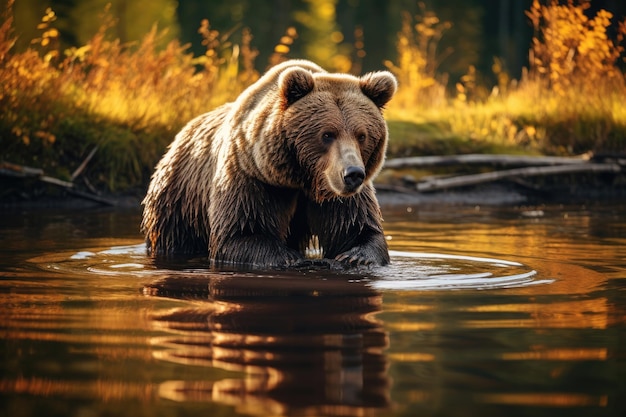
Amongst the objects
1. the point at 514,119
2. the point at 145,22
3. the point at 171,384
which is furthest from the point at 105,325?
the point at 145,22

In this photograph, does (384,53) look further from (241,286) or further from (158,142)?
(241,286)

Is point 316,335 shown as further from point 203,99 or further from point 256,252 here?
point 203,99

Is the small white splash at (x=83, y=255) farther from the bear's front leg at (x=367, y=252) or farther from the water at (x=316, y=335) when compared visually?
the bear's front leg at (x=367, y=252)

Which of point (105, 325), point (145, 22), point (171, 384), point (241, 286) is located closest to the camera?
point (171, 384)

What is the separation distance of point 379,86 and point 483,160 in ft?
21.5

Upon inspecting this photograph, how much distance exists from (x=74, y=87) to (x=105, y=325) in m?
8.04

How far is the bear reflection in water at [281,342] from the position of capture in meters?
3.47

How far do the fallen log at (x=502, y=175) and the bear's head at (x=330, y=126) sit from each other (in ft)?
19.3

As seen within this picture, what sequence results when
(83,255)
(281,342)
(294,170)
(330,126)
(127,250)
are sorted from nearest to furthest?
(281,342)
(330,126)
(294,170)
(83,255)
(127,250)

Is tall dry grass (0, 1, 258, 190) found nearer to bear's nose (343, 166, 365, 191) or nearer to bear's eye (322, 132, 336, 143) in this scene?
bear's eye (322, 132, 336, 143)

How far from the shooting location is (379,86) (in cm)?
693

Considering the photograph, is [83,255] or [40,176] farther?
[40,176]

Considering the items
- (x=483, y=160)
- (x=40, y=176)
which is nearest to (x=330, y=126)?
(x=40, y=176)

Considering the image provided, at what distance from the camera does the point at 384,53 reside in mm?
49312
